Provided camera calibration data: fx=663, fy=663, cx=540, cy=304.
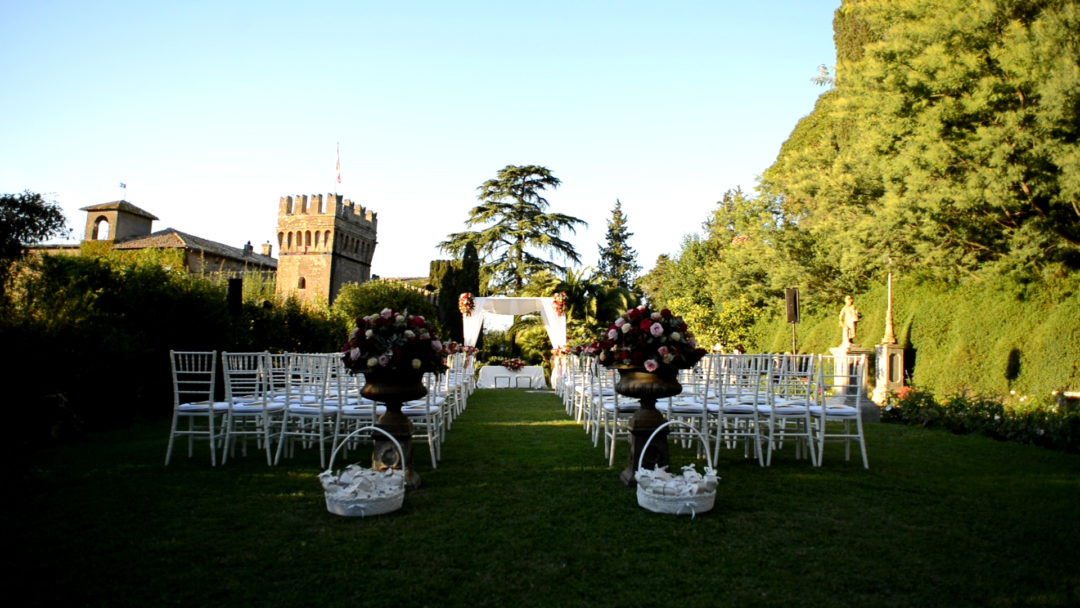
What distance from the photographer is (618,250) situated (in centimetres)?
4250

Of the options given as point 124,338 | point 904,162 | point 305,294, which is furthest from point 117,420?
point 305,294

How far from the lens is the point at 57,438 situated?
6.51 meters

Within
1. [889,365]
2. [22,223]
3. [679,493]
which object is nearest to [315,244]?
[22,223]

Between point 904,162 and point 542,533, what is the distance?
912 centimetres

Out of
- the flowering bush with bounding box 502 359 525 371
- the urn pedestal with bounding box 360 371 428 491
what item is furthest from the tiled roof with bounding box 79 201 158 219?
the urn pedestal with bounding box 360 371 428 491

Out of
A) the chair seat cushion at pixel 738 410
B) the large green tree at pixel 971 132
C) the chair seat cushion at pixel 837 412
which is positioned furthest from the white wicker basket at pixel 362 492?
the large green tree at pixel 971 132

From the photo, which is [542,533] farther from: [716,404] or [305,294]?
[305,294]

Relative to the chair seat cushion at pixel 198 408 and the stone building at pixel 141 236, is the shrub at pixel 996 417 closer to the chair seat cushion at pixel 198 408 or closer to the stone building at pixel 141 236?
the chair seat cushion at pixel 198 408

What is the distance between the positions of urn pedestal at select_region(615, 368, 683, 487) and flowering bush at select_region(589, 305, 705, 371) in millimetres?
81

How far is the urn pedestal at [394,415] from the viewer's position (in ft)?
14.0

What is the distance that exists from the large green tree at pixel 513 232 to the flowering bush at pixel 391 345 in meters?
20.9

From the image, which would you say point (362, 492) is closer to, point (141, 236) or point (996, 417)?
point (996, 417)

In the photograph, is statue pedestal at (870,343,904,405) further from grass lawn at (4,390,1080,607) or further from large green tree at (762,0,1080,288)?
grass lawn at (4,390,1080,607)

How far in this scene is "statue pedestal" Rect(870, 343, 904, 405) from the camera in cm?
1060
